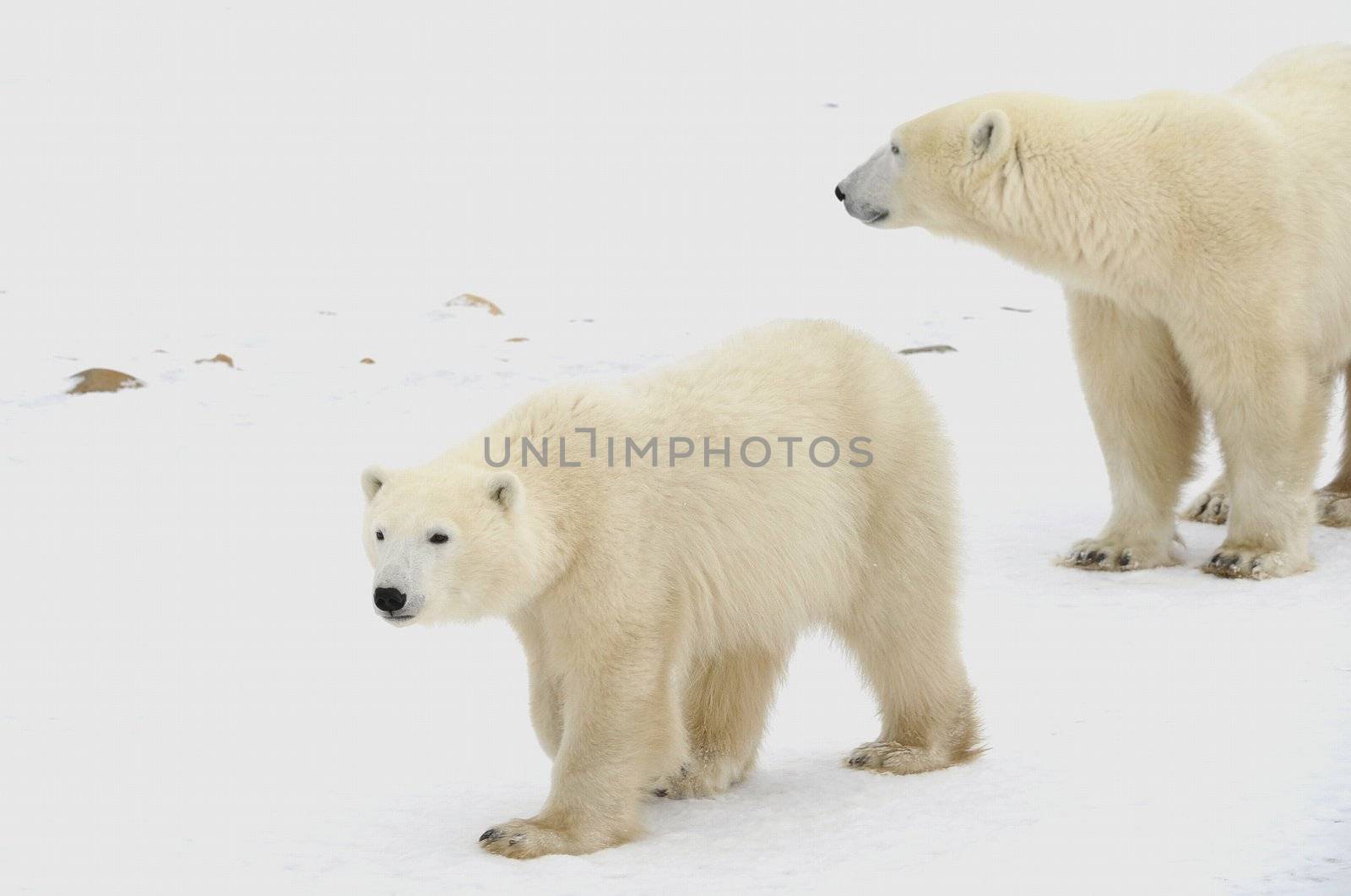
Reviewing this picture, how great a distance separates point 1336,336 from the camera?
6047 mm

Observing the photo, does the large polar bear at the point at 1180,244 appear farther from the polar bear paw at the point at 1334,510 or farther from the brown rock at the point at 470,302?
the brown rock at the point at 470,302

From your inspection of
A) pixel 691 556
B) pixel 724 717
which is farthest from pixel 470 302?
pixel 691 556

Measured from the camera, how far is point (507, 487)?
3.54m

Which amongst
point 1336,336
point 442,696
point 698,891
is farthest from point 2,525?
point 1336,336

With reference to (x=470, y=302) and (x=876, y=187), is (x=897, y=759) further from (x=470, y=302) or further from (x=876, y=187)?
(x=470, y=302)

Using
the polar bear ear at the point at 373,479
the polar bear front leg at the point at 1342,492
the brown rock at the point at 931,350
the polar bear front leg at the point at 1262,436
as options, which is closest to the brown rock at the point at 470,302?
the brown rock at the point at 931,350

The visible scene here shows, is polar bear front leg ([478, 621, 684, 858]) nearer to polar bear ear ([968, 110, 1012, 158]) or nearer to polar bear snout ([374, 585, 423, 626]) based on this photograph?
polar bear snout ([374, 585, 423, 626])

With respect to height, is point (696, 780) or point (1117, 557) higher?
point (1117, 557)

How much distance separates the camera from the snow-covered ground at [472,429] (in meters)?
3.72

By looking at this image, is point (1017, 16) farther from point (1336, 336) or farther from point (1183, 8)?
point (1336, 336)

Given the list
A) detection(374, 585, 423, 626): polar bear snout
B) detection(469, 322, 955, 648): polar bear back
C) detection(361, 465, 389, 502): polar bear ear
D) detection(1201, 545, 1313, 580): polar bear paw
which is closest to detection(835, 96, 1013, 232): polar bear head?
detection(1201, 545, 1313, 580): polar bear paw

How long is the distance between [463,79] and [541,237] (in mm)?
4202

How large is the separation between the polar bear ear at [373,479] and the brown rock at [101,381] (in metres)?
5.38

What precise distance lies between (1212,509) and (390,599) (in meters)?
4.71
